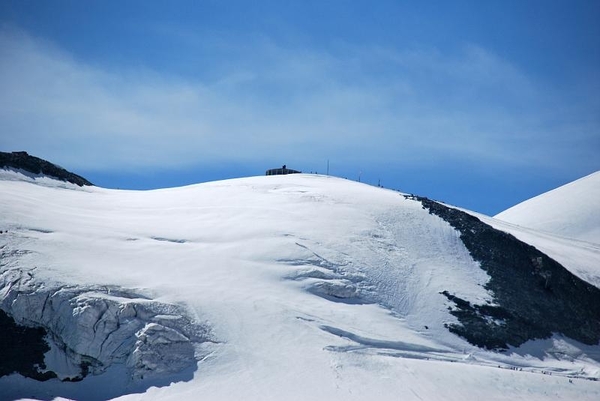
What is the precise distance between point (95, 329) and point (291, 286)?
9543 mm

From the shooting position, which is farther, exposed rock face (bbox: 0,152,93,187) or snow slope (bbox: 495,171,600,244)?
snow slope (bbox: 495,171,600,244)

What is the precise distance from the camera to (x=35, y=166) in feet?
148

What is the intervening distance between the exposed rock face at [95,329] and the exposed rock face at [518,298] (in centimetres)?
1367

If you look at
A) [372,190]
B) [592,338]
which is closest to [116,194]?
[372,190]

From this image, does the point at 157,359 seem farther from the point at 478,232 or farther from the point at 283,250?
the point at 478,232

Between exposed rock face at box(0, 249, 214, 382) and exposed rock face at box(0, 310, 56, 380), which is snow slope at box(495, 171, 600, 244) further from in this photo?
exposed rock face at box(0, 310, 56, 380)

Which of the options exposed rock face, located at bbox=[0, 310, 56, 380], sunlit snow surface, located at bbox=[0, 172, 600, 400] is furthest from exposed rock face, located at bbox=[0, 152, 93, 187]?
exposed rock face, located at bbox=[0, 310, 56, 380]

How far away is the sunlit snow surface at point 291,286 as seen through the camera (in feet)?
86.5

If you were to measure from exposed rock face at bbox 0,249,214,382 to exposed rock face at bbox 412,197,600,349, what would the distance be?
1367 cm

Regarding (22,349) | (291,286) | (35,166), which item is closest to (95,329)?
(22,349)

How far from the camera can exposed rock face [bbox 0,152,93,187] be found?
43969 millimetres

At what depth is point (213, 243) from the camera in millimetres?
35594

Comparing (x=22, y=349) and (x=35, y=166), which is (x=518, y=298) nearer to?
(x=22, y=349)

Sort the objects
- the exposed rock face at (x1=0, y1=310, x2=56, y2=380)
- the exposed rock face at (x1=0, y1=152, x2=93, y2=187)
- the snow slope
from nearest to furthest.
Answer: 1. the exposed rock face at (x1=0, y1=310, x2=56, y2=380)
2. the exposed rock face at (x1=0, y1=152, x2=93, y2=187)
3. the snow slope
